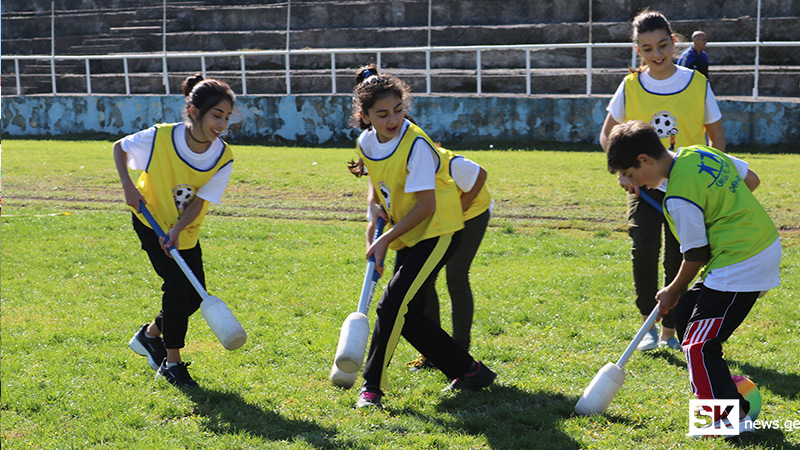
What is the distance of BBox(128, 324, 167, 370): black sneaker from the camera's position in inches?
175

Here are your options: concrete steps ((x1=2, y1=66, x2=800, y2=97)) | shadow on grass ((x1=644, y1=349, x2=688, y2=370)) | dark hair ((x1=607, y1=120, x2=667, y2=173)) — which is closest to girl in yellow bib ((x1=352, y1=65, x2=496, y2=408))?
dark hair ((x1=607, y1=120, x2=667, y2=173))

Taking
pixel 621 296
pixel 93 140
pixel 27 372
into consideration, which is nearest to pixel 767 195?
pixel 621 296

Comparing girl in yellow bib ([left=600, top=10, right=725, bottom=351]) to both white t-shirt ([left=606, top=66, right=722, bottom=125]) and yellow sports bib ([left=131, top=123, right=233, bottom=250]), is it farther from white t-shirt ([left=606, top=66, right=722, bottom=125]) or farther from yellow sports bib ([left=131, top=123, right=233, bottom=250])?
yellow sports bib ([left=131, top=123, right=233, bottom=250])

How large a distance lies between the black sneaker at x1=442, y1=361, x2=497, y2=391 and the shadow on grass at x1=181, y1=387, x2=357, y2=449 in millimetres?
755

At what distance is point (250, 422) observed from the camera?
3.74 meters

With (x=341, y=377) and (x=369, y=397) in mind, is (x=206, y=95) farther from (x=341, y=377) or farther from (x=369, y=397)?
(x=369, y=397)

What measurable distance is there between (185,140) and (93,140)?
600 inches

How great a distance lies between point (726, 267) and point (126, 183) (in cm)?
289

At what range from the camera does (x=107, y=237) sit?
812 centimetres

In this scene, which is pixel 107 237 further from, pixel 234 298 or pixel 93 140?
pixel 93 140

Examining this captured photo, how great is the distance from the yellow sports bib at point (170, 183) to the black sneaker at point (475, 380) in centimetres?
159

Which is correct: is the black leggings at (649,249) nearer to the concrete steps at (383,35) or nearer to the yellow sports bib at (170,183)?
the yellow sports bib at (170,183)

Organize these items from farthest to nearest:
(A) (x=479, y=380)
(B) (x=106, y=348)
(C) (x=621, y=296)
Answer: (C) (x=621, y=296) < (B) (x=106, y=348) < (A) (x=479, y=380)

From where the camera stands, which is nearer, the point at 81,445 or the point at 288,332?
the point at 81,445
